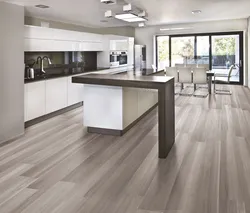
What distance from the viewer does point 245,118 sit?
5.56 metres

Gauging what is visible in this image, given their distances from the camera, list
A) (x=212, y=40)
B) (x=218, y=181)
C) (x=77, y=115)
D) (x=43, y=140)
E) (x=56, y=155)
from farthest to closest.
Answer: (x=212, y=40)
(x=77, y=115)
(x=43, y=140)
(x=56, y=155)
(x=218, y=181)

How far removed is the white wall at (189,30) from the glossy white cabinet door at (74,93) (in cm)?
541

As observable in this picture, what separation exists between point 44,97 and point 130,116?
1.82 m

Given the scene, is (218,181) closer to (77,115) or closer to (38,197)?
(38,197)

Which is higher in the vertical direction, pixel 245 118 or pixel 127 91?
pixel 127 91

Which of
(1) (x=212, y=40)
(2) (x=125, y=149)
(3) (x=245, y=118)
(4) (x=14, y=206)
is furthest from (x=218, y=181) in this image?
(1) (x=212, y=40)

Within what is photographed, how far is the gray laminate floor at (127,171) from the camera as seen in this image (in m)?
2.44

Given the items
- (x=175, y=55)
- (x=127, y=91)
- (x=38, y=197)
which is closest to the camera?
(x=38, y=197)

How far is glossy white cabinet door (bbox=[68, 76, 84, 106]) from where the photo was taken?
6422 mm

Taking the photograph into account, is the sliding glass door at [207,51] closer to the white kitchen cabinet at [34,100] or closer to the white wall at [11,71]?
the white kitchen cabinet at [34,100]

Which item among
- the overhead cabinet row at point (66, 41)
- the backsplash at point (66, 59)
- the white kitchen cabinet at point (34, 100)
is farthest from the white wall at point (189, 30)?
the white kitchen cabinet at point (34, 100)

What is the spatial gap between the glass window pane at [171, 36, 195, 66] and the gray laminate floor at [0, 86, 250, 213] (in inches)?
257

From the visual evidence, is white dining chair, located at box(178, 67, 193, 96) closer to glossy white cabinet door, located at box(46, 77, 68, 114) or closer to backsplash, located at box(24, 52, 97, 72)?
backsplash, located at box(24, 52, 97, 72)

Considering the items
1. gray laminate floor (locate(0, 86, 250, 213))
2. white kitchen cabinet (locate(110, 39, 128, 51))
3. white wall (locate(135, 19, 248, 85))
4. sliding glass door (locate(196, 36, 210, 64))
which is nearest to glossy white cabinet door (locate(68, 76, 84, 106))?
gray laminate floor (locate(0, 86, 250, 213))
